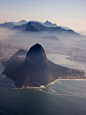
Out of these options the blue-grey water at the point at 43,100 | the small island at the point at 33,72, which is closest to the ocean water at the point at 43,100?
the blue-grey water at the point at 43,100

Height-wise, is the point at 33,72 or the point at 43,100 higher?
the point at 33,72

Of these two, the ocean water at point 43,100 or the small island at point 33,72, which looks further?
the small island at point 33,72

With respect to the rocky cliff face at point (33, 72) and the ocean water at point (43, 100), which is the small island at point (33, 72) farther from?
the ocean water at point (43, 100)

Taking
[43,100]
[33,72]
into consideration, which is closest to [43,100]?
[43,100]

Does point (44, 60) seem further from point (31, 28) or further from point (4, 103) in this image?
point (31, 28)

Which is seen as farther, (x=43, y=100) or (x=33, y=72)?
(x=33, y=72)

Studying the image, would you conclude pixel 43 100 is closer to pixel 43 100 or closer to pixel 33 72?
pixel 43 100

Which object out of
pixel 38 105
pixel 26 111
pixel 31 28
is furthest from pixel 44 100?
pixel 31 28

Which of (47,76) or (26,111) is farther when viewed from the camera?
(47,76)

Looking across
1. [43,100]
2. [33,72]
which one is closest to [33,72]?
[33,72]
